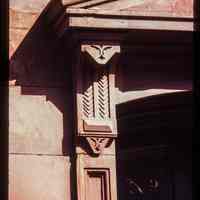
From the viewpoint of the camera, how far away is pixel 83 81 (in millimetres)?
19281

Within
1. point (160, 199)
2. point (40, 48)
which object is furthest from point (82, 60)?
point (160, 199)

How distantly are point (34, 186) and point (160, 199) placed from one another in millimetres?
2120

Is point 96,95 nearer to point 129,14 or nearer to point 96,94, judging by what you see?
point 96,94

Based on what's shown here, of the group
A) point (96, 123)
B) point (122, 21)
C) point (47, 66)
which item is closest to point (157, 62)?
point (122, 21)

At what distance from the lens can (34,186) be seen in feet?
62.1

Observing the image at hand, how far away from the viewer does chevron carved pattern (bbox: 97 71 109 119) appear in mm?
19203

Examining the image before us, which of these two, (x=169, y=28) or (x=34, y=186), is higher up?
(x=169, y=28)

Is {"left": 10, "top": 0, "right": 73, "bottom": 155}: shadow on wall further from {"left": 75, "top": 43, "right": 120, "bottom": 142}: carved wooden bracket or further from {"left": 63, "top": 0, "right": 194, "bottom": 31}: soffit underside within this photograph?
{"left": 63, "top": 0, "right": 194, "bottom": 31}: soffit underside

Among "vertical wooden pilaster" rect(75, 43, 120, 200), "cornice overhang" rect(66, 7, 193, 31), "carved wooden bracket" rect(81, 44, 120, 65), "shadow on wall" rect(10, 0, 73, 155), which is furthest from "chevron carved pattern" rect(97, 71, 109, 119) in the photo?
"cornice overhang" rect(66, 7, 193, 31)

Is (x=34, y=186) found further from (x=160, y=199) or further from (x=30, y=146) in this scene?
(x=160, y=199)

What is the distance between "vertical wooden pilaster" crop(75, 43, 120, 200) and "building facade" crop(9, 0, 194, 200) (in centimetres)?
1

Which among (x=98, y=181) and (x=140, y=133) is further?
(x=140, y=133)

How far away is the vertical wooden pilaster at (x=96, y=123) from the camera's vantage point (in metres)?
19.1

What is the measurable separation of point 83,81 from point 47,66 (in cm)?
42
